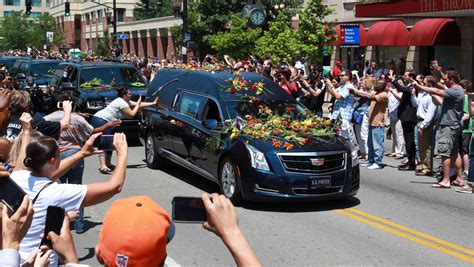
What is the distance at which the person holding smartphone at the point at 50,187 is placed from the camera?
→ 4.16 m

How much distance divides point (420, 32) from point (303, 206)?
19.9 m

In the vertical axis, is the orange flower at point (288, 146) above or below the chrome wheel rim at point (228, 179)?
above

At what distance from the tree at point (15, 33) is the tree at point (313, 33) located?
2378 inches

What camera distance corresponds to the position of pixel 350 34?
106 ft

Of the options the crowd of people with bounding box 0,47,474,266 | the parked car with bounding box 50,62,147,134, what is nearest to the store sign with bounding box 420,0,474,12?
the crowd of people with bounding box 0,47,474,266

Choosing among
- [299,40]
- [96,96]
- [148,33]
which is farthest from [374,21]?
[148,33]

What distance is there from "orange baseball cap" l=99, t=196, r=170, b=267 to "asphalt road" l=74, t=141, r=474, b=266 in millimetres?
4506

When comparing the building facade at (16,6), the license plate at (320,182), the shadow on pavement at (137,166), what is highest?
the building facade at (16,6)

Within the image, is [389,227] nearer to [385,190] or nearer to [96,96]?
[385,190]

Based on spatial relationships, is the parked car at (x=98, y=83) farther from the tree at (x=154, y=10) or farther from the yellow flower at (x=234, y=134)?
the tree at (x=154, y=10)

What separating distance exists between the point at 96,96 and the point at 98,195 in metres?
12.6

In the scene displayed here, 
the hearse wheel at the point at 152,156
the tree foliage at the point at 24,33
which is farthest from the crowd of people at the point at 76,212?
the tree foliage at the point at 24,33

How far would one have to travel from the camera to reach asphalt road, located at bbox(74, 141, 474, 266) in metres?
7.21

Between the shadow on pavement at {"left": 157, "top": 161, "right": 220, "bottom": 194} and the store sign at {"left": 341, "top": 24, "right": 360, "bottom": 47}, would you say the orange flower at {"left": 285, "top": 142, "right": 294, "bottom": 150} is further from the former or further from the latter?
the store sign at {"left": 341, "top": 24, "right": 360, "bottom": 47}
